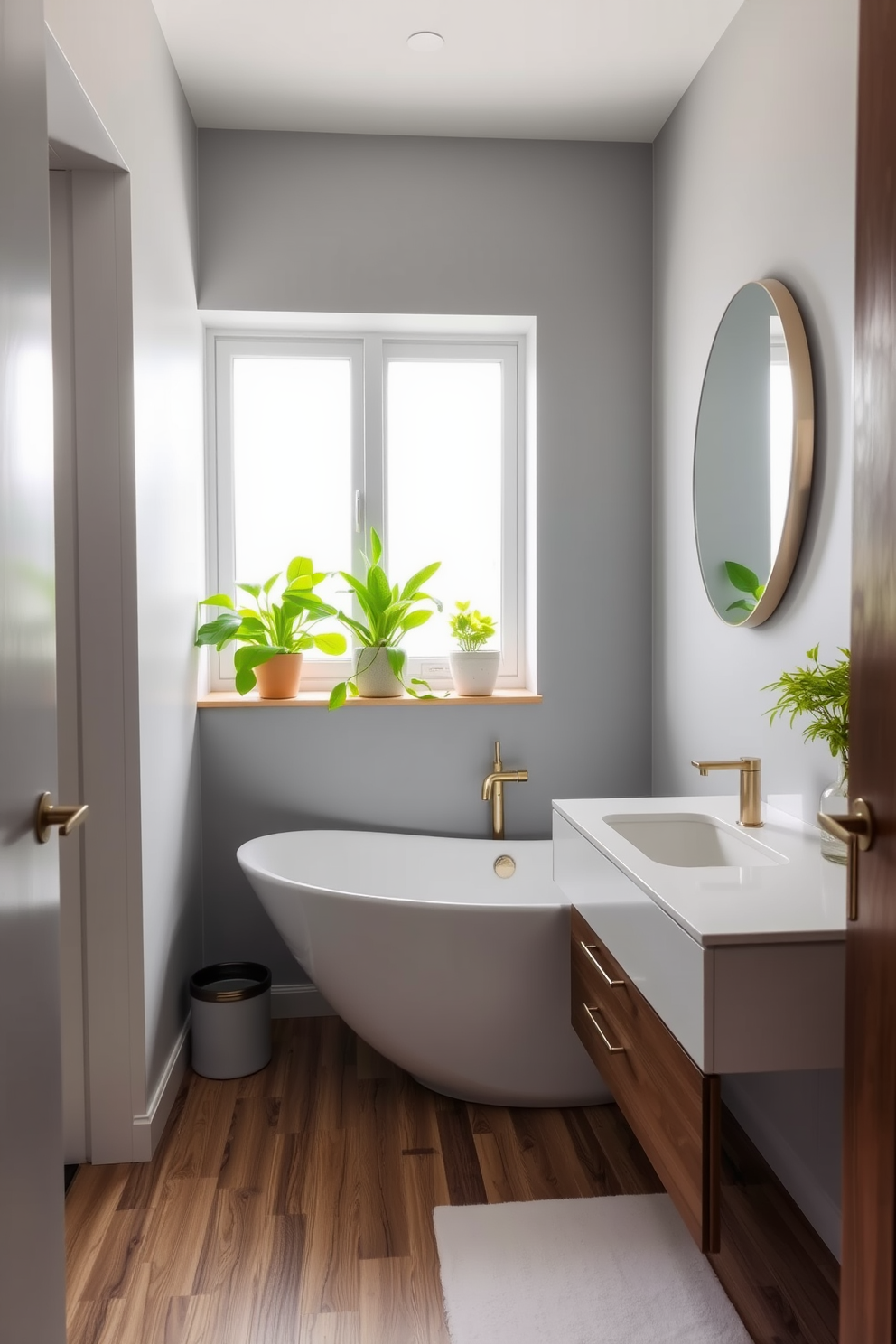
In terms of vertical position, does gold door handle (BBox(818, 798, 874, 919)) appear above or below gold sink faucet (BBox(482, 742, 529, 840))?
above

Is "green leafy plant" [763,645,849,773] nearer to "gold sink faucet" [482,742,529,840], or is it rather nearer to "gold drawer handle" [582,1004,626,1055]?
"gold drawer handle" [582,1004,626,1055]

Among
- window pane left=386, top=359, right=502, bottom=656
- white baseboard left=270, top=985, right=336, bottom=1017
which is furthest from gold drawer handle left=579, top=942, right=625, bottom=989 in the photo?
window pane left=386, top=359, right=502, bottom=656

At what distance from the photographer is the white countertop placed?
135cm

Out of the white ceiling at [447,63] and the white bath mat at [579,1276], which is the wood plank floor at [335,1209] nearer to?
the white bath mat at [579,1276]

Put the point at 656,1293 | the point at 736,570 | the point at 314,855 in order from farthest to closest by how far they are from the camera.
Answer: the point at 314,855
the point at 736,570
the point at 656,1293

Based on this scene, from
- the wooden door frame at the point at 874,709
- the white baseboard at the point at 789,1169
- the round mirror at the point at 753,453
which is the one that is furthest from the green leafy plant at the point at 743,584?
the white baseboard at the point at 789,1169

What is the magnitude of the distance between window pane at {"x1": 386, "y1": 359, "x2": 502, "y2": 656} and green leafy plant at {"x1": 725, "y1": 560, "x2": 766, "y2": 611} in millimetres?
1004

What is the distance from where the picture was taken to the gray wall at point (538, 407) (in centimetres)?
286

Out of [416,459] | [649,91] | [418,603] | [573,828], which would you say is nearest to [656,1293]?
[573,828]

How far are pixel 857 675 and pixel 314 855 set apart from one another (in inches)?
76.4

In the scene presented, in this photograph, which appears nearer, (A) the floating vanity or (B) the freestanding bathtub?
(A) the floating vanity

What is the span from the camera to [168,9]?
2293 mm

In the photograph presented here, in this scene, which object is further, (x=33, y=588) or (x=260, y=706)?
(x=260, y=706)

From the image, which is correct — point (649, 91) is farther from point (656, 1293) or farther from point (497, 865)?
point (656, 1293)
